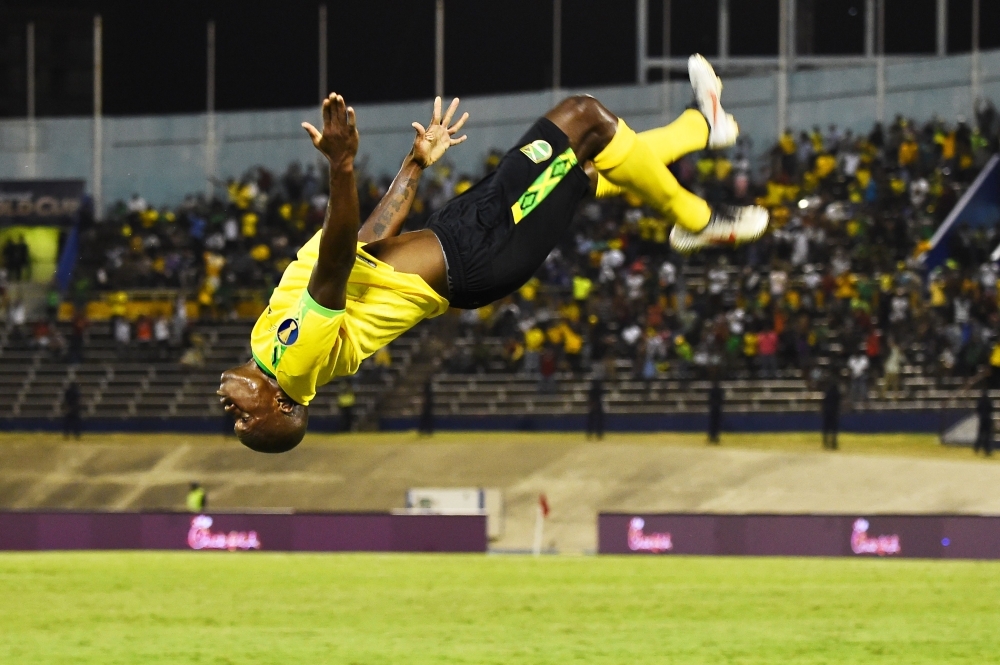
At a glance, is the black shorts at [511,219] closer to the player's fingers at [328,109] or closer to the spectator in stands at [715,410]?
the player's fingers at [328,109]

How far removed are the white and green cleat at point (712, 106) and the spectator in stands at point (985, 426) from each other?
21782 millimetres

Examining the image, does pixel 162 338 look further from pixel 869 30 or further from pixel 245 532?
pixel 869 30

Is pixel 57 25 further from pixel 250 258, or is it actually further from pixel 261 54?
pixel 250 258

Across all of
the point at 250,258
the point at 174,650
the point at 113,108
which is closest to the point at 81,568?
the point at 174,650

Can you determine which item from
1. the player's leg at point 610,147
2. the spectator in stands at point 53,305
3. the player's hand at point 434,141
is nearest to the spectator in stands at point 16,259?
the spectator in stands at point 53,305

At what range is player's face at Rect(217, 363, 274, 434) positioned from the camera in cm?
869

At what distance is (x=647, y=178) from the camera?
29.3 ft

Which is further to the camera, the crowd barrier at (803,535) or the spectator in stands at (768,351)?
the spectator in stands at (768,351)

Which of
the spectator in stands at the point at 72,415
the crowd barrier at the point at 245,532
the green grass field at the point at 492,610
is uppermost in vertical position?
the spectator in stands at the point at 72,415

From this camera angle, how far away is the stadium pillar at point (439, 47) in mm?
42928

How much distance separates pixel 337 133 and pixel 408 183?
1.82m

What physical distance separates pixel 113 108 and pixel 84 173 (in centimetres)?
304

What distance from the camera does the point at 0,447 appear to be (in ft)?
120

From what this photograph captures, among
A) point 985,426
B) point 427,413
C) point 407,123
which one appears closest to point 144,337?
point 427,413
